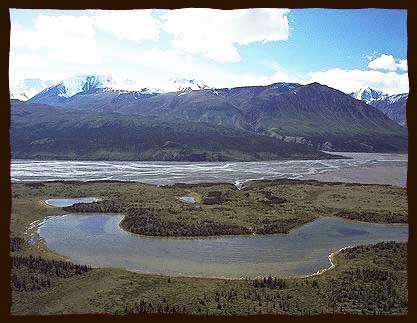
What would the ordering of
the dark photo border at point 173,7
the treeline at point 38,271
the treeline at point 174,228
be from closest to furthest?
1. the dark photo border at point 173,7
2. the treeline at point 38,271
3. the treeline at point 174,228

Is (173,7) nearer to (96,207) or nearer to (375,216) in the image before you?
(375,216)

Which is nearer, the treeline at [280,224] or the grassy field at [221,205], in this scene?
the treeline at [280,224]

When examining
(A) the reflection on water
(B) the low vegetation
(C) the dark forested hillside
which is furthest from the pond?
(C) the dark forested hillside

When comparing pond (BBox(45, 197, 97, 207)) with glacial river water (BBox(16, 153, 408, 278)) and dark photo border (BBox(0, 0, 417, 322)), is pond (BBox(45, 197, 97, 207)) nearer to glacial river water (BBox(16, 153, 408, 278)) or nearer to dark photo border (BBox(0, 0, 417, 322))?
glacial river water (BBox(16, 153, 408, 278))

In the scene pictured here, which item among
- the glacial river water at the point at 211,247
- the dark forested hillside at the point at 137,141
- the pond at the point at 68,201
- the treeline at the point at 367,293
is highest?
the dark forested hillside at the point at 137,141

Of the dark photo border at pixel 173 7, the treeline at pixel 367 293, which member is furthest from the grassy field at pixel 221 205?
the dark photo border at pixel 173 7

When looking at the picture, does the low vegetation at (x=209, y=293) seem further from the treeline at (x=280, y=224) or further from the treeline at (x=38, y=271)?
the treeline at (x=280, y=224)

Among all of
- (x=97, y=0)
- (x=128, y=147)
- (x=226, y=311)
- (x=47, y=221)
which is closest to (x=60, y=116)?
(x=128, y=147)
